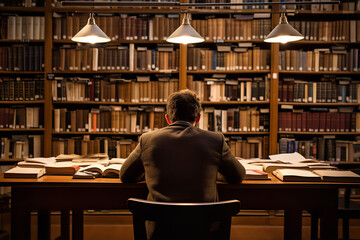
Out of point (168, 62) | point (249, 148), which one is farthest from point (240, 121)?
point (168, 62)

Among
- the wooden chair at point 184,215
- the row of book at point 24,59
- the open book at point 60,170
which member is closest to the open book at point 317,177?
the wooden chair at point 184,215


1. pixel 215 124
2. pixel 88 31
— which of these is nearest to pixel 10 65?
pixel 88 31

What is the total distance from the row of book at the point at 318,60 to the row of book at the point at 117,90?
48.5 inches

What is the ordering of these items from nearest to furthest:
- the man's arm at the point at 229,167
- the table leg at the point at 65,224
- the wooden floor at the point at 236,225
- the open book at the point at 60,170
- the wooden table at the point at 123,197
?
the man's arm at the point at 229,167
the wooden table at the point at 123,197
the open book at the point at 60,170
the table leg at the point at 65,224
the wooden floor at the point at 236,225

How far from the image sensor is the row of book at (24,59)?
410 centimetres

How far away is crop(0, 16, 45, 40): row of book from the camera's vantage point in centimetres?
406

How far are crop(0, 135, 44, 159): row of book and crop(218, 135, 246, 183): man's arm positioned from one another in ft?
9.20

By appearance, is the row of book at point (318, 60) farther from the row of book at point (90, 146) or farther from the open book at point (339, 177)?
the open book at point (339, 177)

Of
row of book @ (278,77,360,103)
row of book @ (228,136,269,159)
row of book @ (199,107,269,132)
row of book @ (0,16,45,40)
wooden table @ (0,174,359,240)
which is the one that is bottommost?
wooden table @ (0,174,359,240)

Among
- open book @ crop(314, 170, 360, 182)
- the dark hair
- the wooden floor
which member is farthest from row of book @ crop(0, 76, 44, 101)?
open book @ crop(314, 170, 360, 182)

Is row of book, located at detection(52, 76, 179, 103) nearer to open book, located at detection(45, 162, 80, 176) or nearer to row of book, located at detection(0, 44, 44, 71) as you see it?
row of book, located at detection(0, 44, 44, 71)

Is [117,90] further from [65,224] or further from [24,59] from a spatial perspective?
[65,224]

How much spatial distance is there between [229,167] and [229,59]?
245 centimetres

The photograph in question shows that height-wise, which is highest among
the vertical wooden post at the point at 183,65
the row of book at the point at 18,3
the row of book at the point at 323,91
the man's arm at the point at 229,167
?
the row of book at the point at 18,3
